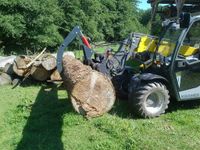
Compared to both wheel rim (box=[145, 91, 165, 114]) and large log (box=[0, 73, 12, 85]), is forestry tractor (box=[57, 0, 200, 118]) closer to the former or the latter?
wheel rim (box=[145, 91, 165, 114])

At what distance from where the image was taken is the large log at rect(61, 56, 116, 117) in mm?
7458

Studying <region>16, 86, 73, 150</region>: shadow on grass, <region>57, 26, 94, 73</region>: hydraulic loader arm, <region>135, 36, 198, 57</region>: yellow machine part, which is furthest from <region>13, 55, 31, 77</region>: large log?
<region>135, 36, 198, 57</region>: yellow machine part

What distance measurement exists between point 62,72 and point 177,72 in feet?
8.08

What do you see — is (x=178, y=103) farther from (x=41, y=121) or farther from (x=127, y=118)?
(x=41, y=121)

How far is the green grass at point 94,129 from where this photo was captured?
6348 mm

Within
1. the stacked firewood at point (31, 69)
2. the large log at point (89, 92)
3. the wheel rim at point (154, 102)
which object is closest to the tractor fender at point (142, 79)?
the wheel rim at point (154, 102)

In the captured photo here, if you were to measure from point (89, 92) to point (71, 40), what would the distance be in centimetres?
171

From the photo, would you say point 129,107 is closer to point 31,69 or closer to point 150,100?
point 150,100

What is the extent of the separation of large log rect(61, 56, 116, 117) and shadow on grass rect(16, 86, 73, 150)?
1.85 feet

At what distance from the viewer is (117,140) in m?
6.47

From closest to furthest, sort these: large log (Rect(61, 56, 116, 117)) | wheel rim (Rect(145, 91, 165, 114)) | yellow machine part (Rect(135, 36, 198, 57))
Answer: large log (Rect(61, 56, 116, 117))
wheel rim (Rect(145, 91, 165, 114))
yellow machine part (Rect(135, 36, 198, 57))

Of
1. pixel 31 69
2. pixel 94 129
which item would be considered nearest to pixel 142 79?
pixel 94 129

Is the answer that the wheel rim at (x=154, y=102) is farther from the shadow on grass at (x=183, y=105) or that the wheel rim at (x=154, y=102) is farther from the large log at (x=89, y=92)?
the large log at (x=89, y=92)

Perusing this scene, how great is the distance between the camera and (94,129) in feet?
23.0
